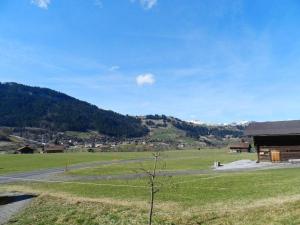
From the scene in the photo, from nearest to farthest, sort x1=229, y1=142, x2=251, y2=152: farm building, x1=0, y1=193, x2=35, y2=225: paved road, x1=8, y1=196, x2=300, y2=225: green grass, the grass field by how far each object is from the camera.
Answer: x1=8, y1=196, x2=300, y2=225: green grass
the grass field
x1=0, y1=193, x2=35, y2=225: paved road
x1=229, y1=142, x2=251, y2=152: farm building

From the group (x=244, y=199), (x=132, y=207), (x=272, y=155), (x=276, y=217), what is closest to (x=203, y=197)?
(x=244, y=199)

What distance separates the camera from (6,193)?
37.3m

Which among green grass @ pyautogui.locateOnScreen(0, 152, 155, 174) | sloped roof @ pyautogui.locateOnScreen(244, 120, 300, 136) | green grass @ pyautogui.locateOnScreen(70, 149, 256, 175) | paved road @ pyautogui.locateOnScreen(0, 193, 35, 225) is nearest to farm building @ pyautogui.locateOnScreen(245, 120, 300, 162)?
sloped roof @ pyautogui.locateOnScreen(244, 120, 300, 136)

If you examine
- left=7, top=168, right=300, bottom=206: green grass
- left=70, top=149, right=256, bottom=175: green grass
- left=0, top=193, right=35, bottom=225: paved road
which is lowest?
left=0, top=193, right=35, bottom=225: paved road

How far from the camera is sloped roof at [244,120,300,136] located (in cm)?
6325

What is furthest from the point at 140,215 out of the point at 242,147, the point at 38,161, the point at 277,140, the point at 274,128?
the point at 242,147

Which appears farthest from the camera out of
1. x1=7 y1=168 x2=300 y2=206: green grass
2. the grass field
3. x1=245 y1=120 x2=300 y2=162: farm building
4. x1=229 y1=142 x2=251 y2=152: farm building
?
x1=229 y1=142 x2=251 y2=152: farm building

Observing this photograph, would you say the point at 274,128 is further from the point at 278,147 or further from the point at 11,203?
the point at 11,203

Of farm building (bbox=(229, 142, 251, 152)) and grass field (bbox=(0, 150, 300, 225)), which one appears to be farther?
farm building (bbox=(229, 142, 251, 152))

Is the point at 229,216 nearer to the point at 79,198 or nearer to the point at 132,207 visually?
the point at 132,207

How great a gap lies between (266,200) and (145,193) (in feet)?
33.5

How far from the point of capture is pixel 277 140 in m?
64.5

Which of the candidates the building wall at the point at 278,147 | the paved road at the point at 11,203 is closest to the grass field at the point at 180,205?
the paved road at the point at 11,203

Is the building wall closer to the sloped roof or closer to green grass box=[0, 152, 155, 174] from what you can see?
the sloped roof
